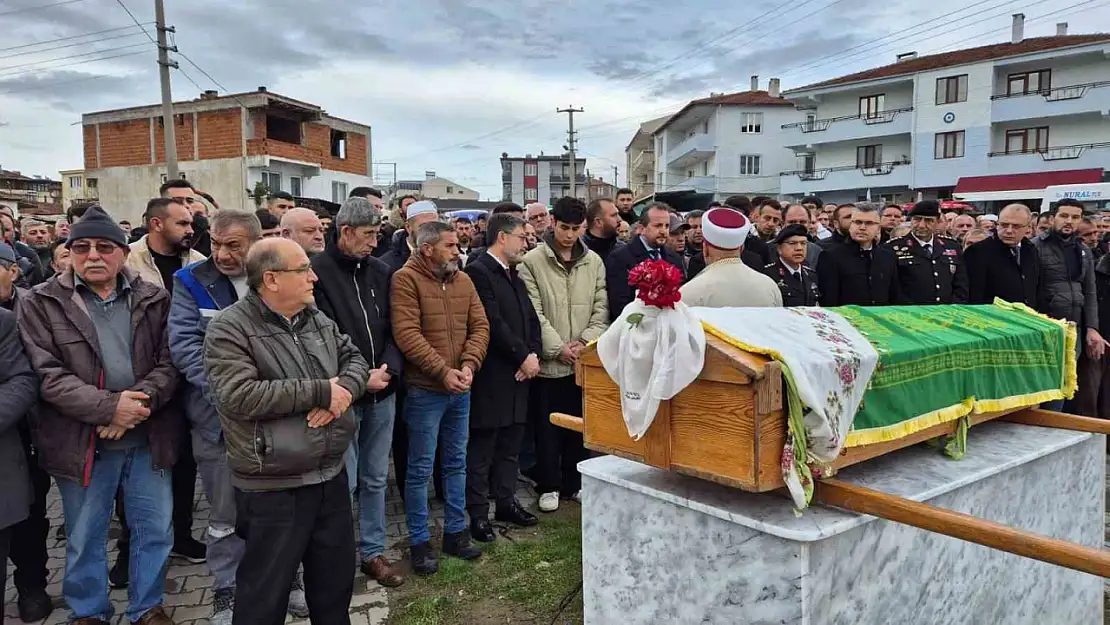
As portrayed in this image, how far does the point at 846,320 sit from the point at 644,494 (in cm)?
119

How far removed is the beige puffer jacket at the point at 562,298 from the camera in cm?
530

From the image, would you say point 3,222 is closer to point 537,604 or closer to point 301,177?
point 537,604

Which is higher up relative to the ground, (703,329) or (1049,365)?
(703,329)

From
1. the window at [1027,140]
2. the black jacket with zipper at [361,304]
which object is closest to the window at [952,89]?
the window at [1027,140]

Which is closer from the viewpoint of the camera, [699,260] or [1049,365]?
[1049,365]

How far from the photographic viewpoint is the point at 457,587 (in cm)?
414

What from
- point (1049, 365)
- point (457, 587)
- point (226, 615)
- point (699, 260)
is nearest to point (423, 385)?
point (457, 587)

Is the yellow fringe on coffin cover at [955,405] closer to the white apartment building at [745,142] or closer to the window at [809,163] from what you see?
the window at [809,163]

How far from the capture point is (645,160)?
2685 inches

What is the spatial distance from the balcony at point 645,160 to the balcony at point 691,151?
496 inches

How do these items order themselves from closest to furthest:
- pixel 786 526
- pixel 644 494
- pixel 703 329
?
pixel 786 526 < pixel 703 329 < pixel 644 494

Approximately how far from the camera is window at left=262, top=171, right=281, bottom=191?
33375 mm

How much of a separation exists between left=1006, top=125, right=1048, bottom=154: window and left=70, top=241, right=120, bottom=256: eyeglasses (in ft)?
127

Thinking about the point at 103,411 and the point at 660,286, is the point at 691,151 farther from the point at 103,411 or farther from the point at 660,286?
the point at 660,286
